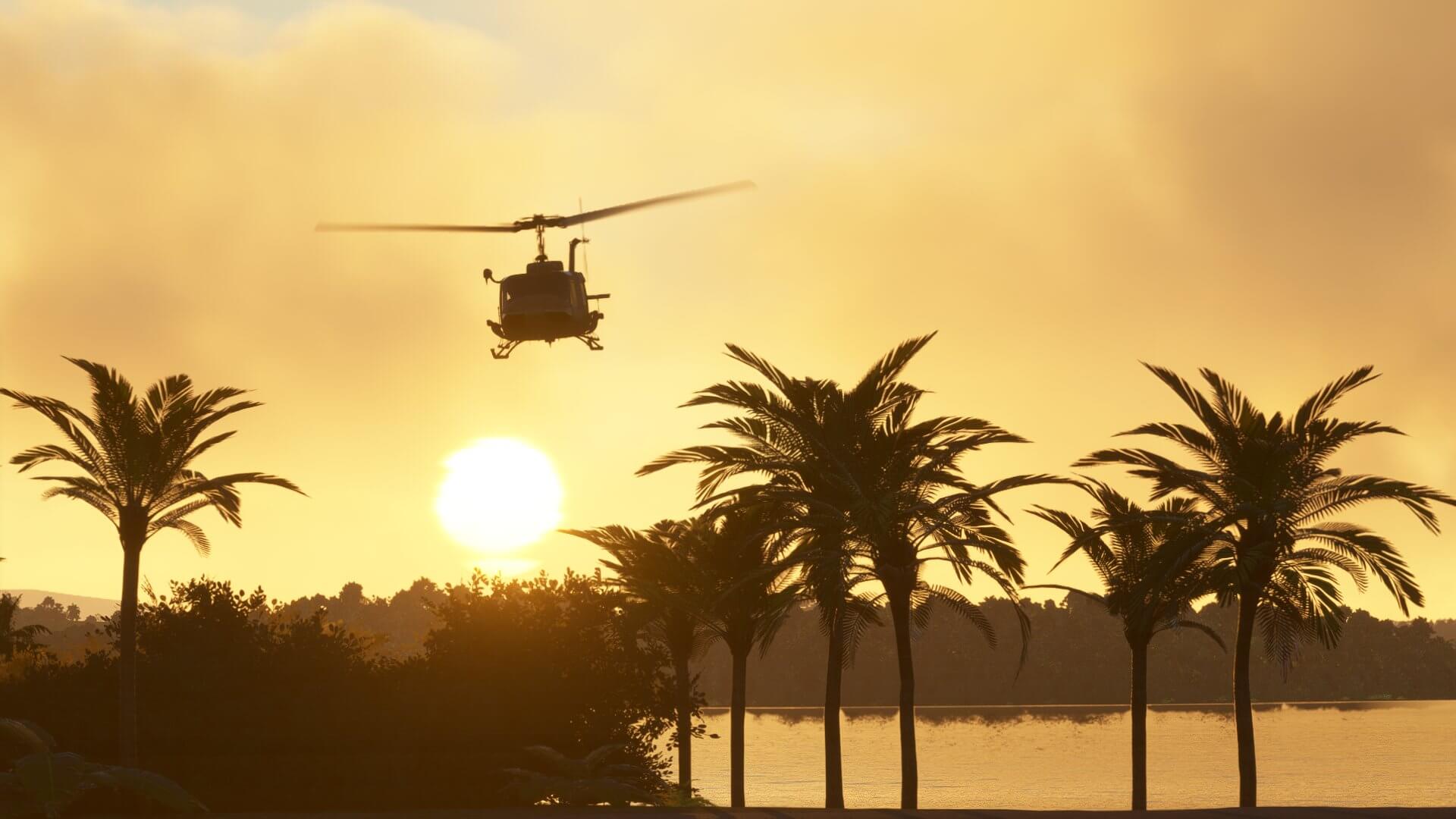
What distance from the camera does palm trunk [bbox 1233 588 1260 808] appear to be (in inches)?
1362

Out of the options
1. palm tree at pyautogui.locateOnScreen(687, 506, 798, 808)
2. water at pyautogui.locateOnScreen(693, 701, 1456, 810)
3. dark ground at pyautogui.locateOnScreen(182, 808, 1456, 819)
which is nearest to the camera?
dark ground at pyautogui.locateOnScreen(182, 808, 1456, 819)

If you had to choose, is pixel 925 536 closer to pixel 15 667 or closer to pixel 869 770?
pixel 15 667

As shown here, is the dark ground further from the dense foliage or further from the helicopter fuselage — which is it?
the helicopter fuselage

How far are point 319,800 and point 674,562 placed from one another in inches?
460

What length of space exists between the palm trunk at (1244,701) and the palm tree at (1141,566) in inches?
39.2

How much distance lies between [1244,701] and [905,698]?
24.6 ft

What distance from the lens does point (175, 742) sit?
117 feet

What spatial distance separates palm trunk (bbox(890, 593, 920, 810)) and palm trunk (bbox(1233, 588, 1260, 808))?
699cm

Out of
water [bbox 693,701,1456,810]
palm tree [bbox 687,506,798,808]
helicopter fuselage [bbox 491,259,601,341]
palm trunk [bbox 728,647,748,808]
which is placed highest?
helicopter fuselage [bbox 491,259,601,341]

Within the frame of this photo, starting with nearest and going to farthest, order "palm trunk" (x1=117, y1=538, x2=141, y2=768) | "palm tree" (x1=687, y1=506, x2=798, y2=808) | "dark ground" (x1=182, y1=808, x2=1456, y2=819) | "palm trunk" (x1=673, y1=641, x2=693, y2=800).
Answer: "dark ground" (x1=182, y1=808, x2=1456, y2=819)
"palm trunk" (x1=117, y1=538, x2=141, y2=768)
"palm tree" (x1=687, y1=506, x2=798, y2=808)
"palm trunk" (x1=673, y1=641, x2=693, y2=800)

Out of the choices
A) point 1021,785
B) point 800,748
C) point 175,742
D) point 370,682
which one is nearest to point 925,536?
point 370,682

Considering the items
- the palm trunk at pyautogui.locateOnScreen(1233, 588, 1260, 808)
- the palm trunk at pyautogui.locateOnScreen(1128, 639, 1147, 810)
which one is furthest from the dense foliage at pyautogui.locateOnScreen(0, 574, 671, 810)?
the palm trunk at pyautogui.locateOnScreen(1233, 588, 1260, 808)

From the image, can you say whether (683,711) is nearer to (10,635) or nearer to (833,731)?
(833,731)

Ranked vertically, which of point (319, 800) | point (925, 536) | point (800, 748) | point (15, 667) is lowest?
point (800, 748)
